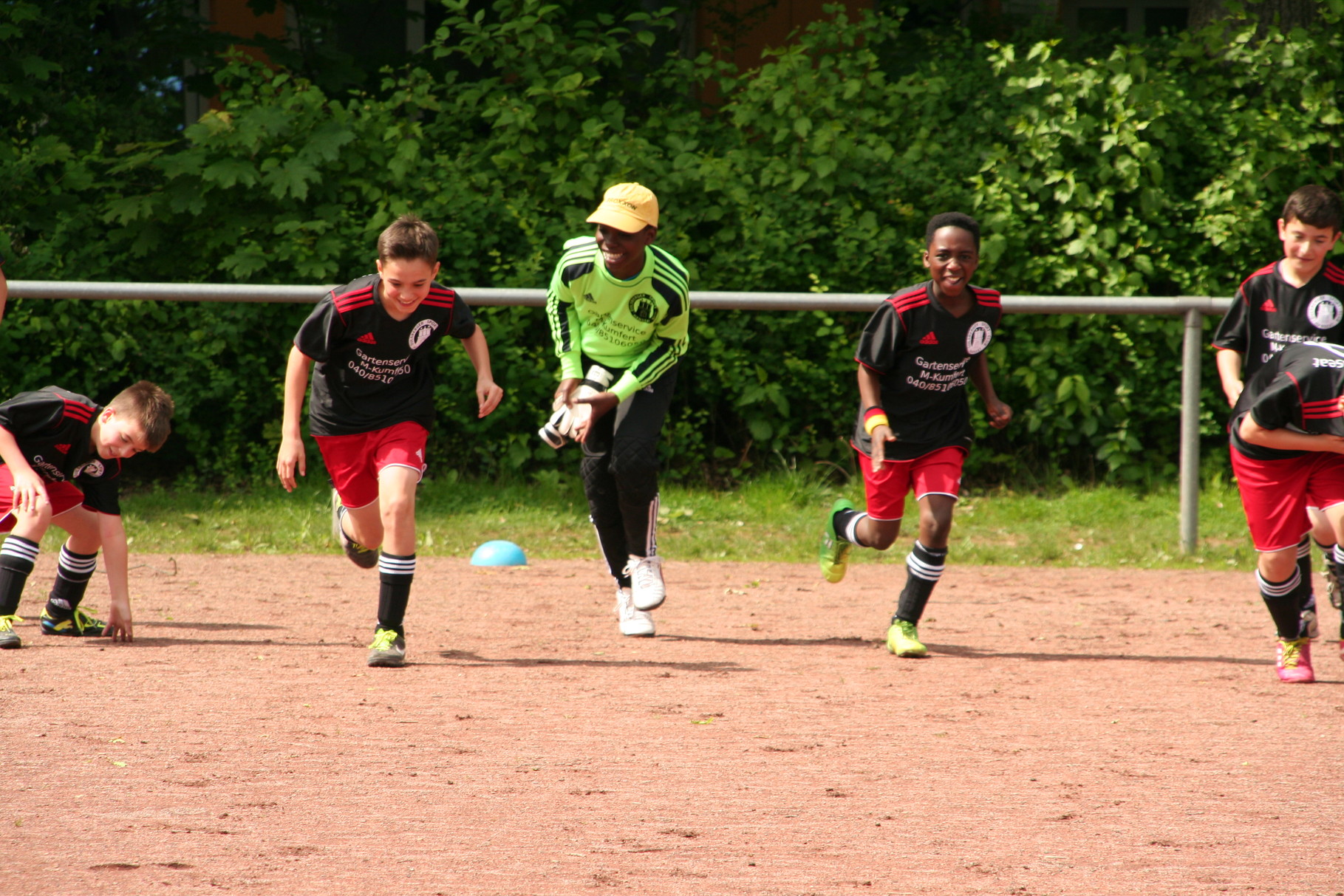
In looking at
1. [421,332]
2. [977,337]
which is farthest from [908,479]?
[421,332]

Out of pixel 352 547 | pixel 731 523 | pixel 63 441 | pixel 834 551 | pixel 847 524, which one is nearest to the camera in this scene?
pixel 63 441

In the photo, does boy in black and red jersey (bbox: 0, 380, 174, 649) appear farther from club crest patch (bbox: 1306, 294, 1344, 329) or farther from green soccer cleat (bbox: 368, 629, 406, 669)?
club crest patch (bbox: 1306, 294, 1344, 329)

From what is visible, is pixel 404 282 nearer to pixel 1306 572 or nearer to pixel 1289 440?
pixel 1289 440

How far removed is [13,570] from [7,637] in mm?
260

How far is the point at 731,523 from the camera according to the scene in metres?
9.08

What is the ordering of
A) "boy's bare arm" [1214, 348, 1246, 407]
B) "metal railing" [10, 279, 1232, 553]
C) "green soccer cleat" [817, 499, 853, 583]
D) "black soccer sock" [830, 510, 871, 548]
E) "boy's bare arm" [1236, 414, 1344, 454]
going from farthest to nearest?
"metal railing" [10, 279, 1232, 553], "green soccer cleat" [817, 499, 853, 583], "black soccer sock" [830, 510, 871, 548], "boy's bare arm" [1214, 348, 1246, 407], "boy's bare arm" [1236, 414, 1344, 454]

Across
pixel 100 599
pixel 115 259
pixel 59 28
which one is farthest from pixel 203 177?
pixel 100 599

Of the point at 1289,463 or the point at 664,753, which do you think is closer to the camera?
the point at 664,753

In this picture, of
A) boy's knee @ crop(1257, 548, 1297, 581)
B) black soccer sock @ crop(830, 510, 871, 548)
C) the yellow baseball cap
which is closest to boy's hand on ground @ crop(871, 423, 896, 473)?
black soccer sock @ crop(830, 510, 871, 548)

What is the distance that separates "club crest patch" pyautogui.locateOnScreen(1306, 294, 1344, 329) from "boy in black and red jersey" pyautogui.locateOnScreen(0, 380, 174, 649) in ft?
14.3

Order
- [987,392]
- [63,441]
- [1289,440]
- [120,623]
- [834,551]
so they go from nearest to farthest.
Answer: [1289,440] < [63,441] < [120,623] < [987,392] < [834,551]

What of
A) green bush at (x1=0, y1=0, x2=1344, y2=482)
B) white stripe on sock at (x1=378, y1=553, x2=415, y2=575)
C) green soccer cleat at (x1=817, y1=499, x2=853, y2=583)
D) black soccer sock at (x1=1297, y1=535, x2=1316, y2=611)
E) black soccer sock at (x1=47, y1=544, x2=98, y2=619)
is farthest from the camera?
green bush at (x1=0, y1=0, x2=1344, y2=482)

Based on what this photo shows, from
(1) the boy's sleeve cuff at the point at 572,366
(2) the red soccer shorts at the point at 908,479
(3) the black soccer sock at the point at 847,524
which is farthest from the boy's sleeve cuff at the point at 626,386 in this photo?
(3) the black soccer sock at the point at 847,524

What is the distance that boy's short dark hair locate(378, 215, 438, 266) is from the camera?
17.0 ft
